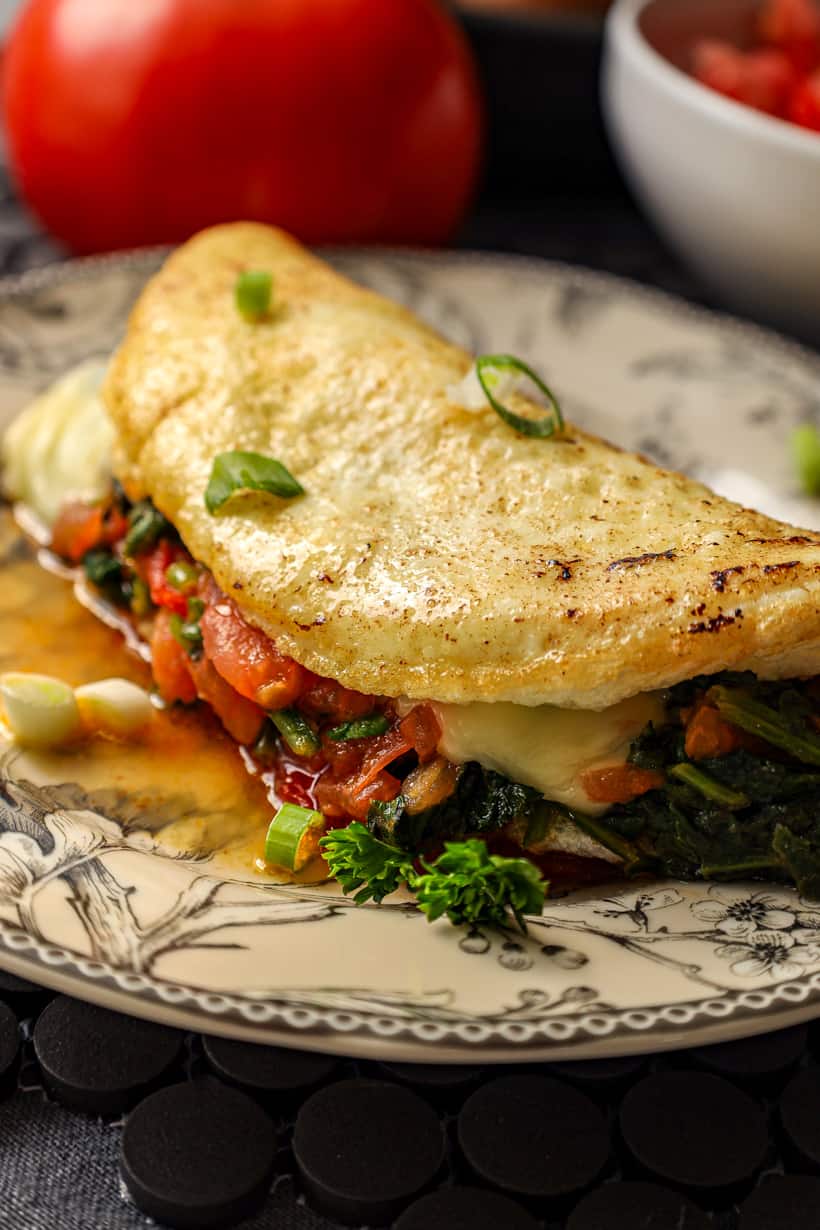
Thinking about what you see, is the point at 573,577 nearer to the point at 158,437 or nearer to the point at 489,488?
the point at 489,488

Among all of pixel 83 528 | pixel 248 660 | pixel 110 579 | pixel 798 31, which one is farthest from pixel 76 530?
pixel 798 31

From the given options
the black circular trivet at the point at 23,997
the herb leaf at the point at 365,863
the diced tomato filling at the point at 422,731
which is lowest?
the black circular trivet at the point at 23,997

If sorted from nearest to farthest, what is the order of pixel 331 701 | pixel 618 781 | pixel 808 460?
1. pixel 618 781
2. pixel 331 701
3. pixel 808 460

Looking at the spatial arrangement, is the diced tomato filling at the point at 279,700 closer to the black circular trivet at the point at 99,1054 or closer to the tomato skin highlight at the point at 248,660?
the tomato skin highlight at the point at 248,660

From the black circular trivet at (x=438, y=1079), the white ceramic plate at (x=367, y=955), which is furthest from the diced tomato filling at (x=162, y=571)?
the black circular trivet at (x=438, y=1079)

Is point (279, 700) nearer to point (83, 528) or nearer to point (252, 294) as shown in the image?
point (83, 528)

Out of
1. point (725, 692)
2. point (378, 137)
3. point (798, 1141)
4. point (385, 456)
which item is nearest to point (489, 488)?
point (385, 456)

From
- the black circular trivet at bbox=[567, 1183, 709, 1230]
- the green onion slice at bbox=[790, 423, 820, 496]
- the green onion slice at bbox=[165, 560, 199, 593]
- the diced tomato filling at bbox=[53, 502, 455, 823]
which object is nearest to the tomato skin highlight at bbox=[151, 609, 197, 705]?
the diced tomato filling at bbox=[53, 502, 455, 823]

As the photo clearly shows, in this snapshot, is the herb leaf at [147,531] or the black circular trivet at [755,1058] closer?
the black circular trivet at [755,1058]
